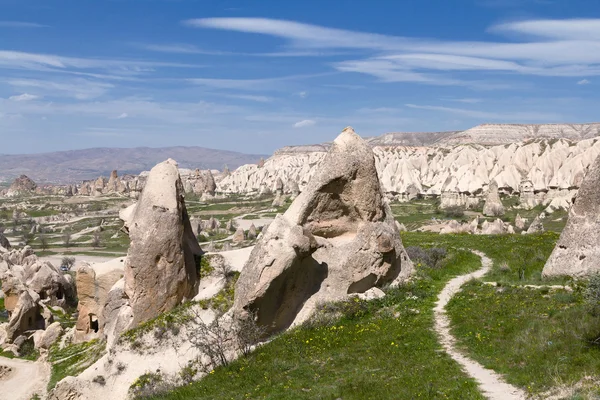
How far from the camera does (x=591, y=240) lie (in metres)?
18.7

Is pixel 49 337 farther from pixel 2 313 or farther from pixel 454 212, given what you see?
pixel 454 212

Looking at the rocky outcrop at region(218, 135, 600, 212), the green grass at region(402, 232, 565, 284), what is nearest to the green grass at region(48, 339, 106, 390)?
the green grass at region(402, 232, 565, 284)

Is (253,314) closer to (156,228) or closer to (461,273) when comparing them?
(156,228)

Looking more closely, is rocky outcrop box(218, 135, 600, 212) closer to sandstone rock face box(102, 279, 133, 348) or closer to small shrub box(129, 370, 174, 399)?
sandstone rock face box(102, 279, 133, 348)

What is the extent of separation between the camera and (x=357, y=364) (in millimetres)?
13953

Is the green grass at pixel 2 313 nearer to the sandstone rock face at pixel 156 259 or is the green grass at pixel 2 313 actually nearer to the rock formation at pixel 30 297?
the rock formation at pixel 30 297

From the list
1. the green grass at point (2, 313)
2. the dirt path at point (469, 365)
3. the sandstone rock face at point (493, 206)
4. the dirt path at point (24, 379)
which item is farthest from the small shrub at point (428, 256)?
the sandstone rock face at point (493, 206)

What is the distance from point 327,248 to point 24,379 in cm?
1556

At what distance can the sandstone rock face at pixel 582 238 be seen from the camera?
18562mm

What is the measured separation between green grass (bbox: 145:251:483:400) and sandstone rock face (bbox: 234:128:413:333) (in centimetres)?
107

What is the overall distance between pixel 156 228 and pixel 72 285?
2461 cm

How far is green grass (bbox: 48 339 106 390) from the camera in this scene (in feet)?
74.4

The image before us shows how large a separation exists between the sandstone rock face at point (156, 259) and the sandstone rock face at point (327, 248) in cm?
411

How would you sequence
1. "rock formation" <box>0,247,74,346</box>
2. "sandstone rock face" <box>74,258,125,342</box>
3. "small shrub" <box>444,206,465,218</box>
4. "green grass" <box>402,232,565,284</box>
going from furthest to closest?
"small shrub" <box>444,206,465,218</box> → "rock formation" <box>0,247,74,346</box> → "sandstone rock face" <box>74,258,125,342</box> → "green grass" <box>402,232,565,284</box>
